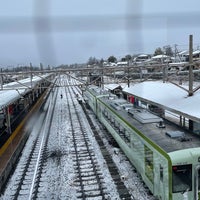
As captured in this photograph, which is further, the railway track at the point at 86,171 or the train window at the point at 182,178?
the railway track at the point at 86,171

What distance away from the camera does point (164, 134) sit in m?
8.32

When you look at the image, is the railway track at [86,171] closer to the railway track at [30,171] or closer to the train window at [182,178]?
the railway track at [30,171]

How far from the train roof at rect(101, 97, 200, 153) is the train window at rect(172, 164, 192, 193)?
1.52ft

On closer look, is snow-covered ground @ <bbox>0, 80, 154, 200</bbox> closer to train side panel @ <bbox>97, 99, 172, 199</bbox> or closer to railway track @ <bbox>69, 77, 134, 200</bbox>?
railway track @ <bbox>69, 77, 134, 200</bbox>

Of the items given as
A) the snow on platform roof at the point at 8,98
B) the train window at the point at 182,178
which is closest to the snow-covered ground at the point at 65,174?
the train window at the point at 182,178

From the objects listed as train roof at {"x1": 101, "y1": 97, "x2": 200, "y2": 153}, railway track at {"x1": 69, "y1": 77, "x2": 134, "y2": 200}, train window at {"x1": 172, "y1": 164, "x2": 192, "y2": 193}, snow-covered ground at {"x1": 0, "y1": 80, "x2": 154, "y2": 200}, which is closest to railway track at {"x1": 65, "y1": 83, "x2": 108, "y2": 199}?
snow-covered ground at {"x1": 0, "y1": 80, "x2": 154, "y2": 200}

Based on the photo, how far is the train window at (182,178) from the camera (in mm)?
6660

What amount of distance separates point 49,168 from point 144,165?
14.4 feet

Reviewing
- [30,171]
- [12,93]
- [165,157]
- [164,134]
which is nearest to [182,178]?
[165,157]

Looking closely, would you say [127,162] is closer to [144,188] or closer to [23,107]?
[144,188]

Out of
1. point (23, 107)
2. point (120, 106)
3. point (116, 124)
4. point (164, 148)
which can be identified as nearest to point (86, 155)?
point (116, 124)

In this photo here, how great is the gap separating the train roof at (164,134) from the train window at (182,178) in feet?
1.52

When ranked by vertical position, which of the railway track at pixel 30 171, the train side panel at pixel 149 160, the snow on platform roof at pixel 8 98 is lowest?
the railway track at pixel 30 171

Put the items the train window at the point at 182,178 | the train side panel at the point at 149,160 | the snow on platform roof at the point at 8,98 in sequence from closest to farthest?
the train window at the point at 182,178
the train side panel at the point at 149,160
the snow on platform roof at the point at 8,98
